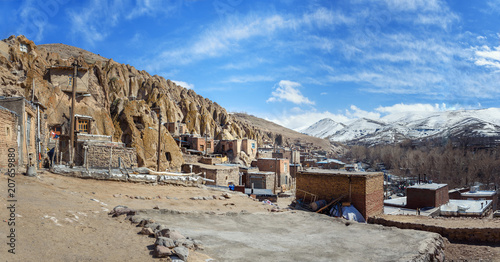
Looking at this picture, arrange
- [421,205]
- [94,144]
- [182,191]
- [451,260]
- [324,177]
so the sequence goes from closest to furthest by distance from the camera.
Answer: [451,260] < [182,191] < [324,177] < [94,144] < [421,205]

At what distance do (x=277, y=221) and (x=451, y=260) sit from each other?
5.60 metres

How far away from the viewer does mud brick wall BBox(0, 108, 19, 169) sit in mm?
13031

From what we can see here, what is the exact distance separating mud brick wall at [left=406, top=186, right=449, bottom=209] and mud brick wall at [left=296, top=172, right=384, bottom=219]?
1194 centimetres

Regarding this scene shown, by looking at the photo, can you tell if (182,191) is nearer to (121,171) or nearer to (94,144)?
(121,171)

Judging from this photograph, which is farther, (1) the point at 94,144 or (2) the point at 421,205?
(2) the point at 421,205

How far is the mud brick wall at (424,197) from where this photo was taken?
28.2m

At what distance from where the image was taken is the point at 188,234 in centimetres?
833

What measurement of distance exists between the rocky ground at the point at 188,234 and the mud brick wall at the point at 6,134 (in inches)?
81.1

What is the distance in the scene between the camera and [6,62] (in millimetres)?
35250

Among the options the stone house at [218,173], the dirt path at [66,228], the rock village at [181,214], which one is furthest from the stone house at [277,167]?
the dirt path at [66,228]

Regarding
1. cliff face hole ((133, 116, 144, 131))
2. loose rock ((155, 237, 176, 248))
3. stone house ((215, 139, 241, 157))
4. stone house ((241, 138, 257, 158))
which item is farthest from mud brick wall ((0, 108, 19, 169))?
stone house ((241, 138, 257, 158))

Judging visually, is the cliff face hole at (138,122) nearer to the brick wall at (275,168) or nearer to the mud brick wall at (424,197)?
the brick wall at (275,168)

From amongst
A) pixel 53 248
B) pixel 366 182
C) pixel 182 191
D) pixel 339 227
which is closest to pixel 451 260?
pixel 339 227

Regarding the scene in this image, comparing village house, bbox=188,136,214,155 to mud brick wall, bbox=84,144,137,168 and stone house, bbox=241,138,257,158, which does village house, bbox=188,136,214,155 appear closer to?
→ stone house, bbox=241,138,257,158
